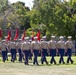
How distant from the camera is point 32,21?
A: 177 feet

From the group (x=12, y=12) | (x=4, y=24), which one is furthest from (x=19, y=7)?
(x=4, y=24)

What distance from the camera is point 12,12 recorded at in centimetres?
6562

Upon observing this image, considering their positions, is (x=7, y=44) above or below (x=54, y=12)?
below

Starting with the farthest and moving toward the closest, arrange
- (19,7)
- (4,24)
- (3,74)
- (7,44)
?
1. (19,7)
2. (4,24)
3. (7,44)
4. (3,74)

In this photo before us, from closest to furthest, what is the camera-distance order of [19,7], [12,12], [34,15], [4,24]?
[34,15] < [4,24] < [12,12] < [19,7]

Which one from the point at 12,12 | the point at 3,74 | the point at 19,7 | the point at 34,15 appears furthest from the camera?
the point at 19,7

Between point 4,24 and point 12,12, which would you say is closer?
point 4,24

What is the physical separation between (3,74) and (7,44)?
40.4ft

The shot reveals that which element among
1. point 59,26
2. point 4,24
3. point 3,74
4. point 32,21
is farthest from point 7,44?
point 4,24

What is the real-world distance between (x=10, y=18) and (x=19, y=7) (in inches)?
330

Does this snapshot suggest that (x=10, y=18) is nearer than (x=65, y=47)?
No

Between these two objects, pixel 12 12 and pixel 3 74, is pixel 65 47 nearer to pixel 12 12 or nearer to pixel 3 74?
pixel 3 74

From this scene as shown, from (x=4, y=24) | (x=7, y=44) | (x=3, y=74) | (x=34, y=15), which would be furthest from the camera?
(x=4, y=24)

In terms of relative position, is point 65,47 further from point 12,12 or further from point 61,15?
point 12,12
